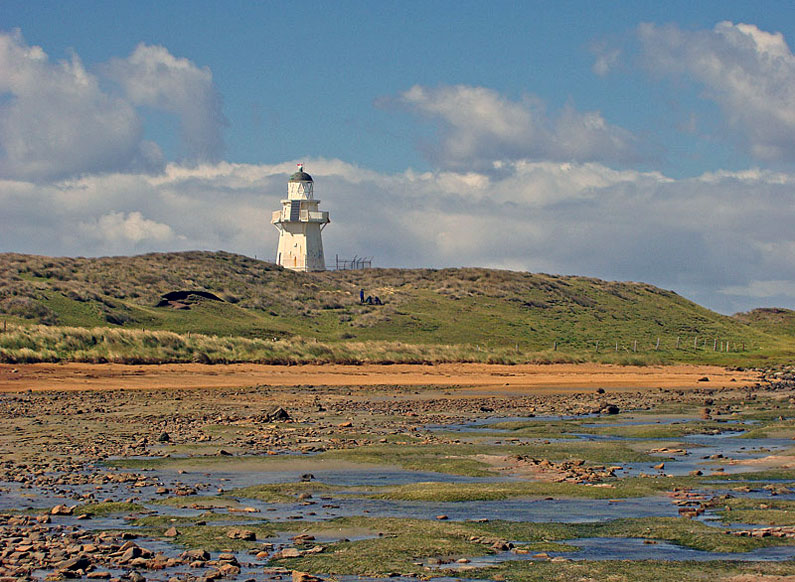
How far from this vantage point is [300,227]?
10031cm

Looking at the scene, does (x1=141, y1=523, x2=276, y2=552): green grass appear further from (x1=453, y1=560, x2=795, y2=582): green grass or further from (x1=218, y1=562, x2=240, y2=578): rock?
(x1=453, y1=560, x2=795, y2=582): green grass

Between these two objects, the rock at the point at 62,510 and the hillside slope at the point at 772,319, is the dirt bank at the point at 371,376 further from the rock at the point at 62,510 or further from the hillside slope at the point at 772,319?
the hillside slope at the point at 772,319

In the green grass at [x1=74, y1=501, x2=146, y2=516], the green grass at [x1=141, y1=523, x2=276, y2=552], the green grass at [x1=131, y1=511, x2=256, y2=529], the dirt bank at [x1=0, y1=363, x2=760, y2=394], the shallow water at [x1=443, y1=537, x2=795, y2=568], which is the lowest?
the shallow water at [x1=443, y1=537, x2=795, y2=568]

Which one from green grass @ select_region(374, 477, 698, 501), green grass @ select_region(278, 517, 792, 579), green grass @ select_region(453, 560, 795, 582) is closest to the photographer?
green grass @ select_region(453, 560, 795, 582)

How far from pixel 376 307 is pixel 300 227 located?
754 inches

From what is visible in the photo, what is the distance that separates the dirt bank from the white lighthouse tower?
42.4m

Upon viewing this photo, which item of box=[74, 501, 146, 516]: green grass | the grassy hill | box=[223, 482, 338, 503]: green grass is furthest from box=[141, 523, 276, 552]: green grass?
the grassy hill

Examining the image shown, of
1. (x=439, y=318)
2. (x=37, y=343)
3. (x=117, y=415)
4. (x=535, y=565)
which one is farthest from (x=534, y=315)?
(x=535, y=565)

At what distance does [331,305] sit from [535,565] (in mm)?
73377

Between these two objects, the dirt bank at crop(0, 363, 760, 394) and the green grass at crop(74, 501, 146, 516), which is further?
the dirt bank at crop(0, 363, 760, 394)

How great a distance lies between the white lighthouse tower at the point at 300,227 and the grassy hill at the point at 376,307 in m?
3.25

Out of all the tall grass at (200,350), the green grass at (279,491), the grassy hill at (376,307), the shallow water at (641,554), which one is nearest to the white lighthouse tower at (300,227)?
the grassy hill at (376,307)

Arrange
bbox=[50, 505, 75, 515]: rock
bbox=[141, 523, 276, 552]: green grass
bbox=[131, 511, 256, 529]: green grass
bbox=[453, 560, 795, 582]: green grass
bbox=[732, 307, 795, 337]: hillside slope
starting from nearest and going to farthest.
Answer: bbox=[453, 560, 795, 582]: green grass < bbox=[141, 523, 276, 552]: green grass < bbox=[131, 511, 256, 529]: green grass < bbox=[50, 505, 75, 515]: rock < bbox=[732, 307, 795, 337]: hillside slope

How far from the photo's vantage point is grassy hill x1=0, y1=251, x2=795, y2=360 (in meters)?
63.6
